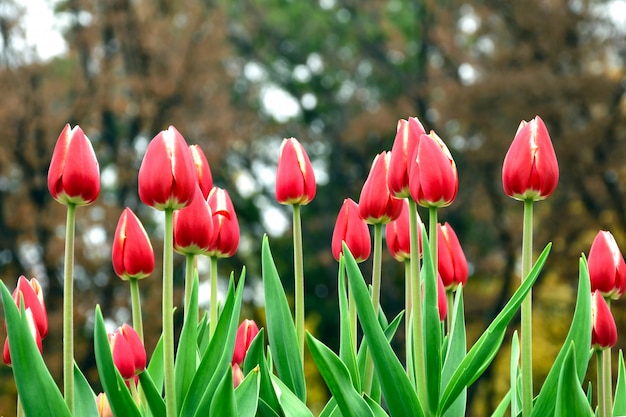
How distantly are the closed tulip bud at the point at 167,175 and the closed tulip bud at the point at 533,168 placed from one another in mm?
482

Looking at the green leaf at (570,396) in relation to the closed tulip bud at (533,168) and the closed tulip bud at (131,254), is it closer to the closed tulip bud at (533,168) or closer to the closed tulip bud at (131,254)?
the closed tulip bud at (533,168)

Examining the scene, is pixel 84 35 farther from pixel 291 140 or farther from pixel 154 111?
pixel 291 140

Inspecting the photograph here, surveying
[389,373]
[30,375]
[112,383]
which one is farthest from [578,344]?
[30,375]

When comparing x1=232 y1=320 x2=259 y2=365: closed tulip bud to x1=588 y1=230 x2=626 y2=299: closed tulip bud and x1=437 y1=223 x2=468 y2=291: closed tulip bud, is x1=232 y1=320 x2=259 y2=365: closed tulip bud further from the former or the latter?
x1=588 y1=230 x2=626 y2=299: closed tulip bud

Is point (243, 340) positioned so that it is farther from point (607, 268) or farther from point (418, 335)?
point (607, 268)

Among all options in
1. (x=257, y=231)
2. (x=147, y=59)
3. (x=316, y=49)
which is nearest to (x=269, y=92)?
(x=316, y=49)

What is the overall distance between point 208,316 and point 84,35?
35.4 ft

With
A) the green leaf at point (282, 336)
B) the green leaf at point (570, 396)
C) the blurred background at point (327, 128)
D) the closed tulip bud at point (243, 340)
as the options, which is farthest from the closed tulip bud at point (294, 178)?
the blurred background at point (327, 128)

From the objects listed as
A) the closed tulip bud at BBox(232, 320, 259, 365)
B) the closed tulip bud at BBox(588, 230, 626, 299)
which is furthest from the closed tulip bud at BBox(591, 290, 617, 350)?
the closed tulip bud at BBox(232, 320, 259, 365)

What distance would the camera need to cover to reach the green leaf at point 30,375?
1241 mm

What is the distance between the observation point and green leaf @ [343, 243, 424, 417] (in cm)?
133

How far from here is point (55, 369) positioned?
34.9 feet

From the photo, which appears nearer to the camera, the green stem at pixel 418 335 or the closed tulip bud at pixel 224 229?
the green stem at pixel 418 335

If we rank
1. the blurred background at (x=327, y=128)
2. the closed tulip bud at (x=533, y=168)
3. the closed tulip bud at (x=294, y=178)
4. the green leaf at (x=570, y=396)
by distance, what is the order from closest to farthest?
the green leaf at (x=570, y=396)
the closed tulip bud at (x=533, y=168)
the closed tulip bud at (x=294, y=178)
the blurred background at (x=327, y=128)
